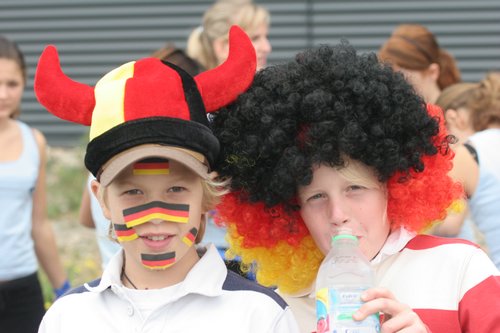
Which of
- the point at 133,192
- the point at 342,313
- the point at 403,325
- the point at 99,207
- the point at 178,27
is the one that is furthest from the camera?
the point at 178,27

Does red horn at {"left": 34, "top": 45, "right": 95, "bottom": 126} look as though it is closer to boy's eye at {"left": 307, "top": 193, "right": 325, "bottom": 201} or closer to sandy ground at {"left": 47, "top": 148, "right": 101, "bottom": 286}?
boy's eye at {"left": 307, "top": 193, "right": 325, "bottom": 201}

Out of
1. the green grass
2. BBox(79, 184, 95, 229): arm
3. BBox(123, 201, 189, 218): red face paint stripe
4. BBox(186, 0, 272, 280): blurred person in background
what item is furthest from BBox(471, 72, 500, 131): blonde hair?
the green grass

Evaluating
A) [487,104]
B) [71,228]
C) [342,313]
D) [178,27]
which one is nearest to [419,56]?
[487,104]

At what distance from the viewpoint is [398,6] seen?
376 inches

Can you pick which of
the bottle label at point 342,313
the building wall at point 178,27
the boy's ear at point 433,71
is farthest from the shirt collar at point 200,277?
the building wall at point 178,27

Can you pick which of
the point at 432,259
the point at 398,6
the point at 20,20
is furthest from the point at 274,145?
the point at 20,20

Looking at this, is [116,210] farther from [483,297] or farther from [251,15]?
[251,15]

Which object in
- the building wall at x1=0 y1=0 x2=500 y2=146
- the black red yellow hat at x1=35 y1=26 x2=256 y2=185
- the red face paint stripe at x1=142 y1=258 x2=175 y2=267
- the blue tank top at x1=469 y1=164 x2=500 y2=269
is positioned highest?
the black red yellow hat at x1=35 y1=26 x2=256 y2=185

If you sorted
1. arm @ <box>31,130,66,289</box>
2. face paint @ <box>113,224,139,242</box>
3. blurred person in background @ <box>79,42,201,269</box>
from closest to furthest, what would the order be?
face paint @ <box>113,224,139,242</box> → blurred person in background @ <box>79,42,201,269</box> → arm @ <box>31,130,66,289</box>

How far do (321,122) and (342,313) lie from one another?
66 centimetres

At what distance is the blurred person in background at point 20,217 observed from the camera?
17.5 ft

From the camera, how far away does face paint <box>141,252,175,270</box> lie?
2898 millimetres

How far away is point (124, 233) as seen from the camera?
2.92 meters

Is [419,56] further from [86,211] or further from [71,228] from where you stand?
[71,228]
